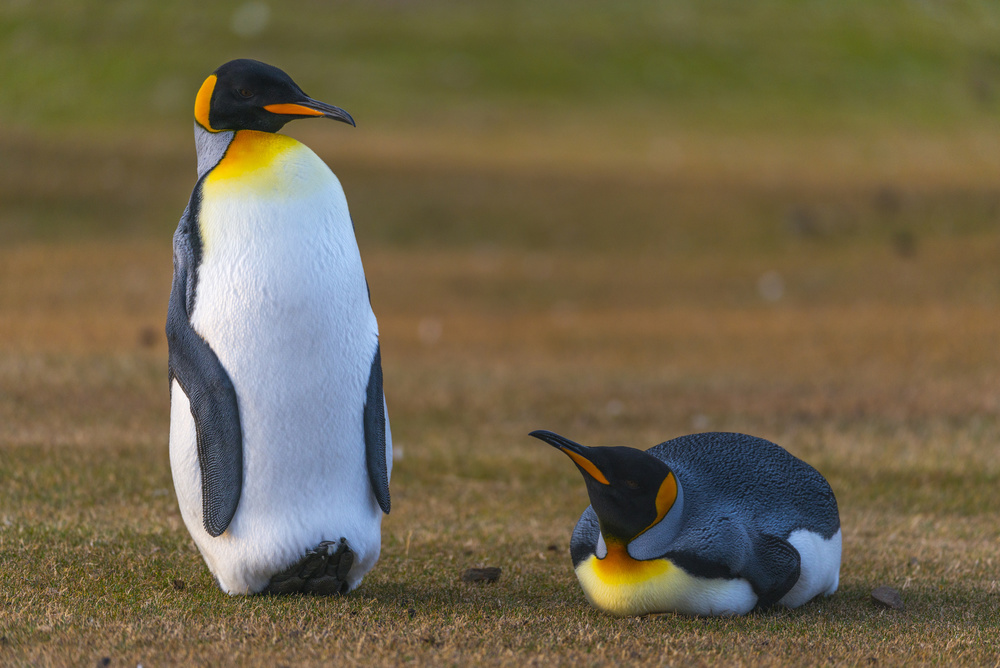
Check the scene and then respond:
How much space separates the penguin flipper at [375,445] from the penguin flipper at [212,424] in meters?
0.47

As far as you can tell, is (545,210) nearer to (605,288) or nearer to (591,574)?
(605,288)

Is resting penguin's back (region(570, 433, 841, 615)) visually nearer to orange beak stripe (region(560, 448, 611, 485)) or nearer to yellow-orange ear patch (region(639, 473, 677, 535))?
yellow-orange ear patch (region(639, 473, 677, 535))

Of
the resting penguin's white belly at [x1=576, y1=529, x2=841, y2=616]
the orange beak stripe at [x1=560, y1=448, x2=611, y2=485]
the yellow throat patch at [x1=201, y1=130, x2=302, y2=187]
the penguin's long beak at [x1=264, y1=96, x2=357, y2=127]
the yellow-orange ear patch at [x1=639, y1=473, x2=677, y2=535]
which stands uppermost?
the penguin's long beak at [x1=264, y1=96, x2=357, y2=127]

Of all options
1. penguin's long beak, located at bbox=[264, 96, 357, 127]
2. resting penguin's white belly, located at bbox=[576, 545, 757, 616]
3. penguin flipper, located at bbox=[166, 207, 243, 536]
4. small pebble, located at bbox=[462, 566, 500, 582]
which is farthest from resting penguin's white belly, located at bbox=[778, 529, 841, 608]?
penguin's long beak, located at bbox=[264, 96, 357, 127]

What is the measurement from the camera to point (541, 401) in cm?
964

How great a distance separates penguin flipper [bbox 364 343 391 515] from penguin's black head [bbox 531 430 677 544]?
0.62 m

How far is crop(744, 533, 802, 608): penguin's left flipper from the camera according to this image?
13.5 feet

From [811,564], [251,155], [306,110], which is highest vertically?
[306,110]

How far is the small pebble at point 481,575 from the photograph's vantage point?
15.5ft

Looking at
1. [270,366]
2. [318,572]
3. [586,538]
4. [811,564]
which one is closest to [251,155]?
[270,366]

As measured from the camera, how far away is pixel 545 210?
16.8m

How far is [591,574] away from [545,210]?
42.5ft

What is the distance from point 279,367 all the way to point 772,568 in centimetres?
200

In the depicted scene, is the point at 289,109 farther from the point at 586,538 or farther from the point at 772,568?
the point at 772,568
